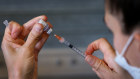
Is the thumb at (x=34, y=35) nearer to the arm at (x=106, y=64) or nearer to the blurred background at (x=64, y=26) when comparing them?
the arm at (x=106, y=64)

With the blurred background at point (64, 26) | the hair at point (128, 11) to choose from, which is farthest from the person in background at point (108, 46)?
the blurred background at point (64, 26)

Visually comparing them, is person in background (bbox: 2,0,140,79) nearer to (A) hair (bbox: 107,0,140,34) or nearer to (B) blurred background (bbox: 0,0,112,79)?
(A) hair (bbox: 107,0,140,34)

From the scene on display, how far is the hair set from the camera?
33.0 inches

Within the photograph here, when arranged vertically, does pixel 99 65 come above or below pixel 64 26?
above

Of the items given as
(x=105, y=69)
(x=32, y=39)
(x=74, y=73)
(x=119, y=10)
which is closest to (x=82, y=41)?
(x=74, y=73)

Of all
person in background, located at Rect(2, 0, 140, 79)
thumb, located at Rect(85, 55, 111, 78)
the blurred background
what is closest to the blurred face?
person in background, located at Rect(2, 0, 140, 79)

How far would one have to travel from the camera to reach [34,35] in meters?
1.08

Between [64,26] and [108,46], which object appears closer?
[108,46]

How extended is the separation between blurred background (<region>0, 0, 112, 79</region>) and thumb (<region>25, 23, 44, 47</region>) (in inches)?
44.4

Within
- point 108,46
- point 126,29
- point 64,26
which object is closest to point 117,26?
point 126,29

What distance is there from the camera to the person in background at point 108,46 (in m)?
0.88

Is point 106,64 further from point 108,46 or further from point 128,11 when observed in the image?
point 128,11

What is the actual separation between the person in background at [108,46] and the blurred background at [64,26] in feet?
3.21

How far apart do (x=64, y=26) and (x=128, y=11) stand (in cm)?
141
